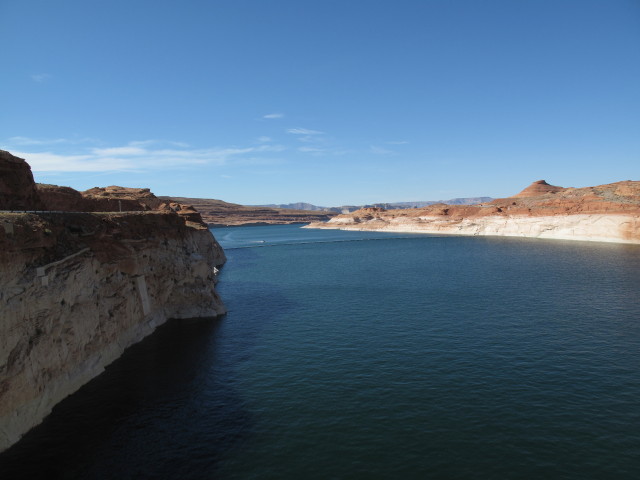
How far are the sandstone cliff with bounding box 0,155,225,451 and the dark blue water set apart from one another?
1.58 m

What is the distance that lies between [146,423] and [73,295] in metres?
9.17

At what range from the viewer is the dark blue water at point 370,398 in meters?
15.5

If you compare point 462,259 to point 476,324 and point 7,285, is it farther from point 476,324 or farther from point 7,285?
point 7,285

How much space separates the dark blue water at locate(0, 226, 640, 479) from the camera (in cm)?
1552

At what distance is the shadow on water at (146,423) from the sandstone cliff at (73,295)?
1306 millimetres

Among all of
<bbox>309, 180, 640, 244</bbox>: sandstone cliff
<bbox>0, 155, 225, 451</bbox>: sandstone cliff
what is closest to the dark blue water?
<bbox>0, 155, 225, 451</bbox>: sandstone cliff

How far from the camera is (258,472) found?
49.3 ft

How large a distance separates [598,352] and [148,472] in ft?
97.3

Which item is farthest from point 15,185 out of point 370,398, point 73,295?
point 370,398

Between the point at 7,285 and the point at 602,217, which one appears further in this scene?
the point at 602,217

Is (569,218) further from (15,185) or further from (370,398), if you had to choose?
(15,185)

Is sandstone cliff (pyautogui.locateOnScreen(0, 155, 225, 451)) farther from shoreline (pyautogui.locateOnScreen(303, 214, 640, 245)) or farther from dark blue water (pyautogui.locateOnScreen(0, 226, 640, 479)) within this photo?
shoreline (pyautogui.locateOnScreen(303, 214, 640, 245))

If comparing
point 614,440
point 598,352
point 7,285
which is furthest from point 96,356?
point 598,352

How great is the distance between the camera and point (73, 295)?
71.9 feet
